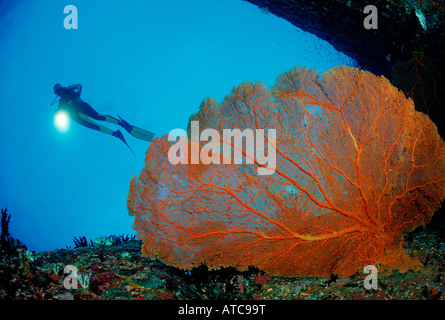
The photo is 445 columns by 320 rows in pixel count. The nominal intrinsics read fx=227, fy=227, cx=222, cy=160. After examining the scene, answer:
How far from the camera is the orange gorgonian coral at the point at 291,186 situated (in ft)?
9.95

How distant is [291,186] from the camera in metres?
3.07

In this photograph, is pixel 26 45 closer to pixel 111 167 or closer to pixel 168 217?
A: pixel 111 167

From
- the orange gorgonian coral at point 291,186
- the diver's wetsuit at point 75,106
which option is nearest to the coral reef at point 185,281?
the orange gorgonian coral at point 291,186

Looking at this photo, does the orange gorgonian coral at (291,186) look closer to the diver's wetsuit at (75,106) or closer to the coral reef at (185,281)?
the coral reef at (185,281)

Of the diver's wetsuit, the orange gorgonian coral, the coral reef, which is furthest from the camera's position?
the diver's wetsuit

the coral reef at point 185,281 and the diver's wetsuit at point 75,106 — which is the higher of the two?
the diver's wetsuit at point 75,106

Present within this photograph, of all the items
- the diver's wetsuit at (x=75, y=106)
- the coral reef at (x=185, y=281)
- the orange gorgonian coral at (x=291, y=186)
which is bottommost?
the coral reef at (x=185, y=281)

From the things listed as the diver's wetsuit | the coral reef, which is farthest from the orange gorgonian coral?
the diver's wetsuit

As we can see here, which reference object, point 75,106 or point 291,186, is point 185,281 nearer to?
point 291,186

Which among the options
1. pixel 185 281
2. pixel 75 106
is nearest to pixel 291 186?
pixel 185 281

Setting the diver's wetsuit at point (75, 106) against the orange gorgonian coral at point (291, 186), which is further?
the diver's wetsuit at point (75, 106)

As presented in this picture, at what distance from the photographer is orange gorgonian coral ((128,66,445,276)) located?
9.95ft

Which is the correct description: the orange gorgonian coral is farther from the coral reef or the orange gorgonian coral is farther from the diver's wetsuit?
the diver's wetsuit
